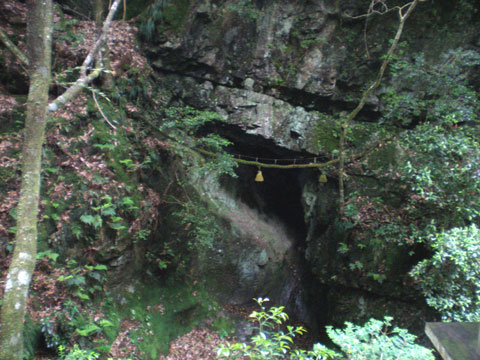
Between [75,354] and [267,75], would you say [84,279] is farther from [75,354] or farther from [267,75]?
[267,75]

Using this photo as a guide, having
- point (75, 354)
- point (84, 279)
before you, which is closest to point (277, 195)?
point (84, 279)

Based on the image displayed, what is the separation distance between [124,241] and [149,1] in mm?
7346

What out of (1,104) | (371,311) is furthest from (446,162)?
(1,104)

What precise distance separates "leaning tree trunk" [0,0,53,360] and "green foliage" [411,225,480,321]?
6.04 m

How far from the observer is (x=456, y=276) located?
5211 millimetres

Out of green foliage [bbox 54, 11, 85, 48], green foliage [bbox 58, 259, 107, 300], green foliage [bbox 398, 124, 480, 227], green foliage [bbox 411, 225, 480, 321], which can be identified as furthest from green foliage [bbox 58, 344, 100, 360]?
green foliage [bbox 398, 124, 480, 227]

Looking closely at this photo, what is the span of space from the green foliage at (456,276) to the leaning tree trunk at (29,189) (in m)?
6.04

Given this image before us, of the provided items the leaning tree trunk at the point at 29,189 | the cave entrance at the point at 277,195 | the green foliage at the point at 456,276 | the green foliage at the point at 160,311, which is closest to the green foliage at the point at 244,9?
the cave entrance at the point at 277,195

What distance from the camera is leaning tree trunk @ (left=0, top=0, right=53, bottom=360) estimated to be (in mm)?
3207

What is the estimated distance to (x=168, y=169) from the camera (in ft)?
26.6

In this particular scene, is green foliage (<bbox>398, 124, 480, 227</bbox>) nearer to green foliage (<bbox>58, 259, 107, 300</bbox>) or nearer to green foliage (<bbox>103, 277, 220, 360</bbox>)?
green foliage (<bbox>103, 277, 220, 360</bbox>)

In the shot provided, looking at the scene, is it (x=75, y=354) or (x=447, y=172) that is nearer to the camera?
(x=75, y=354)

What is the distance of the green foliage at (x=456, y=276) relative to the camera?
507 centimetres

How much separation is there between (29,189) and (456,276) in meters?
6.49
